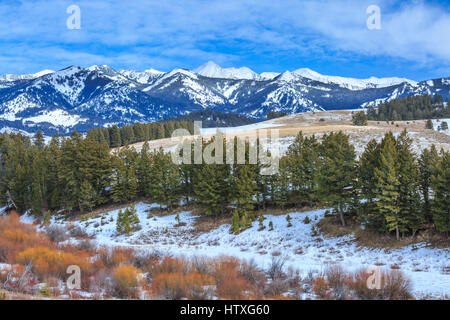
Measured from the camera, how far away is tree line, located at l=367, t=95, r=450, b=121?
129 meters

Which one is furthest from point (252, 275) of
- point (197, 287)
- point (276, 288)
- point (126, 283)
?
point (126, 283)

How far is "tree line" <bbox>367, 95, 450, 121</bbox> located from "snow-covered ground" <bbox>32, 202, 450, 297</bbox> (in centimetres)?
12040

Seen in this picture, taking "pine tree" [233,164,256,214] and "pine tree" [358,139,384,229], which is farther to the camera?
"pine tree" [233,164,256,214]

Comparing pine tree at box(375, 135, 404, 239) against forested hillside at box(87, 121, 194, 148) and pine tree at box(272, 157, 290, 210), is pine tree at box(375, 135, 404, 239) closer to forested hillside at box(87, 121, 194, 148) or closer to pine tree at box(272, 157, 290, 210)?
pine tree at box(272, 157, 290, 210)

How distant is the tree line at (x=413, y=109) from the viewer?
423ft

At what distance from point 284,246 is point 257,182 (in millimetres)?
12593

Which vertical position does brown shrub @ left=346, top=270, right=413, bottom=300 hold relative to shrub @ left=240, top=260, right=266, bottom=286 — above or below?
above

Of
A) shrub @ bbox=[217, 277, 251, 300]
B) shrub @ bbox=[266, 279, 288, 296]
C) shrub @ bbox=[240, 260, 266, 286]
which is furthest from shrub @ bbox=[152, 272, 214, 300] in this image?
shrub @ bbox=[266, 279, 288, 296]

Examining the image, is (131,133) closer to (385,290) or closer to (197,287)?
(197,287)

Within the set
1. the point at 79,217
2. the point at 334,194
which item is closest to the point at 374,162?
the point at 334,194

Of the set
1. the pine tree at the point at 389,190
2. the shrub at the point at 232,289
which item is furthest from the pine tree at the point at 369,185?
the shrub at the point at 232,289

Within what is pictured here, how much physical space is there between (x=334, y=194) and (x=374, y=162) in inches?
188

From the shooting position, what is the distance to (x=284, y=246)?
27.7 meters

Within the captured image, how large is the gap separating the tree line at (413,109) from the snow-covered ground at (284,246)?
120396 millimetres
